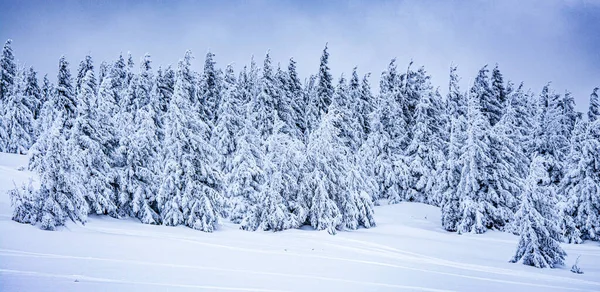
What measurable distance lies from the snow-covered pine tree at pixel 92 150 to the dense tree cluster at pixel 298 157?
0.24 ft

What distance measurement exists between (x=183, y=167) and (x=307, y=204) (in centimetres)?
790

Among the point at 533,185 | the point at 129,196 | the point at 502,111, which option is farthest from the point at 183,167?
the point at 502,111

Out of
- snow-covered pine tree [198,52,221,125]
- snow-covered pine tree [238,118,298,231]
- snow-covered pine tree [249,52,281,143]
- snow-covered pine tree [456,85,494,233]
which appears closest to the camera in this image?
snow-covered pine tree [238,118,298,231]

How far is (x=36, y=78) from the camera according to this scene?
5644 centimetres

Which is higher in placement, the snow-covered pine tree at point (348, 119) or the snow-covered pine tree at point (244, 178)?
the snow-covered pine tree at point (348, 119)

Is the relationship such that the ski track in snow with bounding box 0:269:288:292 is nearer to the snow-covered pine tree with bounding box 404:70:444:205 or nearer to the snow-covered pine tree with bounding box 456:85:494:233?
the snow-covered pine tree with bounding box 456:85:494:233

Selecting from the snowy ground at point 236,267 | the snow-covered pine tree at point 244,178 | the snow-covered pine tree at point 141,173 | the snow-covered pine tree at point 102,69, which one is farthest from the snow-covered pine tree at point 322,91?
the snow-covered pine tree at point 102,69

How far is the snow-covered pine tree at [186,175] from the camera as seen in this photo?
2075cm

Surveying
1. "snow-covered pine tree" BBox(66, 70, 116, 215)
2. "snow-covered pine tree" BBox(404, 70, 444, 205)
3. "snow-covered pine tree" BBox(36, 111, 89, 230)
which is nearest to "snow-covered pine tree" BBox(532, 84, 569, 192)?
"snow-covered pine tree" BBox(404, 70, 444, 205)

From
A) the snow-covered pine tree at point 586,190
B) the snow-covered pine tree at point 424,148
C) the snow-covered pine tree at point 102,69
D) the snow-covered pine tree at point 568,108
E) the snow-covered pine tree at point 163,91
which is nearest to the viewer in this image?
the snow-covered pine tree at point 586,190

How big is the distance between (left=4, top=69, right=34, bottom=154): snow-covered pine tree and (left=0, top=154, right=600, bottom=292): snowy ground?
27.5 meters

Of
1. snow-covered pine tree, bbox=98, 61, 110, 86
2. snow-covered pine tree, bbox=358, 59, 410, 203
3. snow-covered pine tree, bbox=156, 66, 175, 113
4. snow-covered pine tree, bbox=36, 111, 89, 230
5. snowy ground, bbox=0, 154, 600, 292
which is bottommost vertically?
snowy ground, bbox=0, 154, 600, 292

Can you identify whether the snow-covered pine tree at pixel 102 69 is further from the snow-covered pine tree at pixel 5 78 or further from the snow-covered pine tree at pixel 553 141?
the snow-covered pine tree at pixel 553 141

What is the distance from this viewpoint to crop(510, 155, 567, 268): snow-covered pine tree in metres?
14.8
